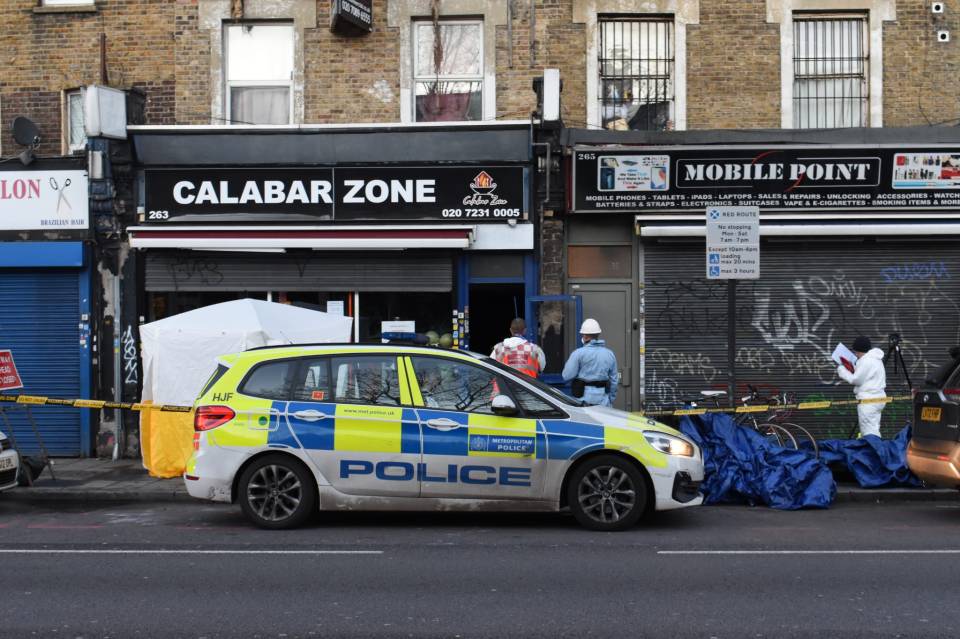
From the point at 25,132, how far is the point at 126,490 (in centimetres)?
617

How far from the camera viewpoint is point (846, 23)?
14758 mm

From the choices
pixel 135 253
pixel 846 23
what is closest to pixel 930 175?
pixel 846 23

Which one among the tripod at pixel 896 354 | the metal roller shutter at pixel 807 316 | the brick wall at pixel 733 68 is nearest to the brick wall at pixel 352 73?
the brick wall at pixel 733 68

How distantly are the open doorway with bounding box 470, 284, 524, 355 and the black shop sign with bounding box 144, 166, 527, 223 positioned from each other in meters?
1.07

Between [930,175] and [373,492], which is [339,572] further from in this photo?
[930,175]

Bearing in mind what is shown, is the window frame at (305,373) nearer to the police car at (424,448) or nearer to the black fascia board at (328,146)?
the police car at (424,448)

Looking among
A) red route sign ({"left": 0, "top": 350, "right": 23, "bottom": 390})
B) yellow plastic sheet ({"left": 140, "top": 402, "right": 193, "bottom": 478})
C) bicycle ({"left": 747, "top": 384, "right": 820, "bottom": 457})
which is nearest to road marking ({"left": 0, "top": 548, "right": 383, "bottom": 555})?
yellow plastic sheet ({"left": 140, "top": 402, "right": 193, "bottom": 478})

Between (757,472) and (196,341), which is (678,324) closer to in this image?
(757,472)

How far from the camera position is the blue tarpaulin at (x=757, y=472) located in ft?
33.9

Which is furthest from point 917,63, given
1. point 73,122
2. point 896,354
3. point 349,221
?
point 73,122

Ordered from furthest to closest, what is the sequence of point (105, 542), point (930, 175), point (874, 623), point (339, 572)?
point (930, 175)
point (105, 542)
point (339, 572)
point (874, 623)

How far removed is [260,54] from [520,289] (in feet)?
17.3

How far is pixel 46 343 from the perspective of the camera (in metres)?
14.7

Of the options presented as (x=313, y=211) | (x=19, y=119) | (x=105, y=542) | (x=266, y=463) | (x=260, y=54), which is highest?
(x=260, y=54)
